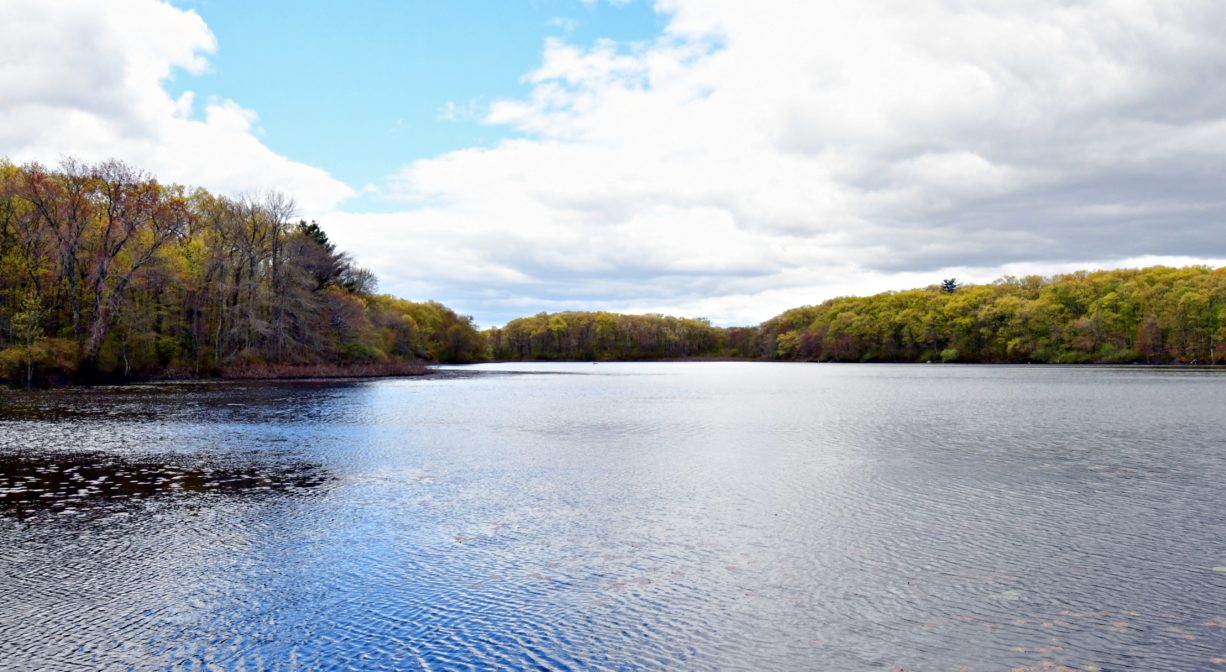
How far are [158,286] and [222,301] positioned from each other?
6471 mm

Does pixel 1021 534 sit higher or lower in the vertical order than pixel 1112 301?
lower

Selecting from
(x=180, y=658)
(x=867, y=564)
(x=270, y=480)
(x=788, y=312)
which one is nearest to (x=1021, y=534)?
(x=867, y=564)

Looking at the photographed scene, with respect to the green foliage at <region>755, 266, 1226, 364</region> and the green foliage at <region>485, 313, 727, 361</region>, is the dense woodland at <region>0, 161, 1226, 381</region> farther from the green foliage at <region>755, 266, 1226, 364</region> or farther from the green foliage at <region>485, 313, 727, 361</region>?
the green foliage at <region>485, 313, 727, 361</region>

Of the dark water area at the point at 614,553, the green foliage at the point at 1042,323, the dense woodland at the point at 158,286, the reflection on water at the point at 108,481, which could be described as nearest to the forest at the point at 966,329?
the green foliage at the point at 1042,323

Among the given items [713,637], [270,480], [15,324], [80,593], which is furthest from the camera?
[15,324]

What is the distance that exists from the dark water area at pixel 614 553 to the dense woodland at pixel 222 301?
38.3 m

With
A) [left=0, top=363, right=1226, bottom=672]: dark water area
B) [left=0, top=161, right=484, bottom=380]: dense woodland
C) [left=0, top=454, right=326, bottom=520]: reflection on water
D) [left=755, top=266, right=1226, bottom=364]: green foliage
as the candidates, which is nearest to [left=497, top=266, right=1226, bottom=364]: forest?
[left=755, top=266, right=1226, bottom=364]: green foliage

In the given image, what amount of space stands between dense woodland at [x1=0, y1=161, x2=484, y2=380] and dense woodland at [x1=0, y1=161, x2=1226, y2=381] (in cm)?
12

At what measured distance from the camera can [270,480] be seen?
615 inches

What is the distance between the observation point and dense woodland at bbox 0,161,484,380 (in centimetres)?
5172

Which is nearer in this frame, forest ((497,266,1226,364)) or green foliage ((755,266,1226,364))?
green foliage ((755,266,1226,364))

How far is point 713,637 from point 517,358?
16952 centimetres

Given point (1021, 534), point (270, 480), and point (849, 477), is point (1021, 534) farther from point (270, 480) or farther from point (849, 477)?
point (270, 480)

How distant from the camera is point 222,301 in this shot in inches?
2509
